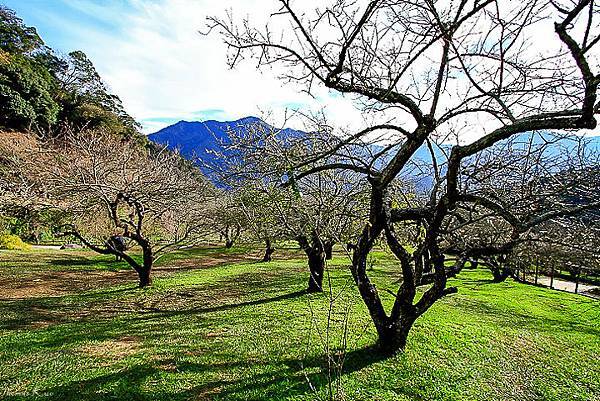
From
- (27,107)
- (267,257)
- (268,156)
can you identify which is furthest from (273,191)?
(27,107)

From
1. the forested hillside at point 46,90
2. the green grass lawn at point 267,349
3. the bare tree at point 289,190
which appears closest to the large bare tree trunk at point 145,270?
the green grass lawn at point 267,349

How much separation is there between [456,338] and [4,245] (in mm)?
19136

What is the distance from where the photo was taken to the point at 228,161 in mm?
8391

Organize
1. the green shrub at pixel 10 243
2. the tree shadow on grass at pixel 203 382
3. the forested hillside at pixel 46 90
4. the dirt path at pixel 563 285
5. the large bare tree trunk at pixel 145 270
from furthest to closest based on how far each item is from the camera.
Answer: the forested hillside at pixel 46 90 → the dirt path at pixel 563 285 → the green shrub at pixel 10 243 → the large bare tree trunk at pixel 145 270 → the tree shadow on grass at pixel 203 382

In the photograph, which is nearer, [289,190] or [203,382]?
[203,382]

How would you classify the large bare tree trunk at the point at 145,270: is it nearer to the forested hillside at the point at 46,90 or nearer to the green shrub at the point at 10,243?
the green shrub at the point at 10,243

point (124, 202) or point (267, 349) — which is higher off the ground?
point (124, 202)

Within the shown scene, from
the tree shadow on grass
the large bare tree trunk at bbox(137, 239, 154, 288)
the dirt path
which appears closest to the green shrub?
the large bare tree trunk at bbox(137, 239, 154, 288)

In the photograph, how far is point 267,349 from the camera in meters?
5.77

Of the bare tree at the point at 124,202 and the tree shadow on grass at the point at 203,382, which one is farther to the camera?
the bare tree at the point at 124,202

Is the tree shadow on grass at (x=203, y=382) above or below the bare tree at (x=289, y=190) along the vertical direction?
below

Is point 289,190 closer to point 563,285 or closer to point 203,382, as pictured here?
point 203,382

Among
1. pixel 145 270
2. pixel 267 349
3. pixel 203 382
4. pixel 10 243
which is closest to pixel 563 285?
pixel 267 349

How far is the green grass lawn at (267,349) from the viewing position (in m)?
4.45
